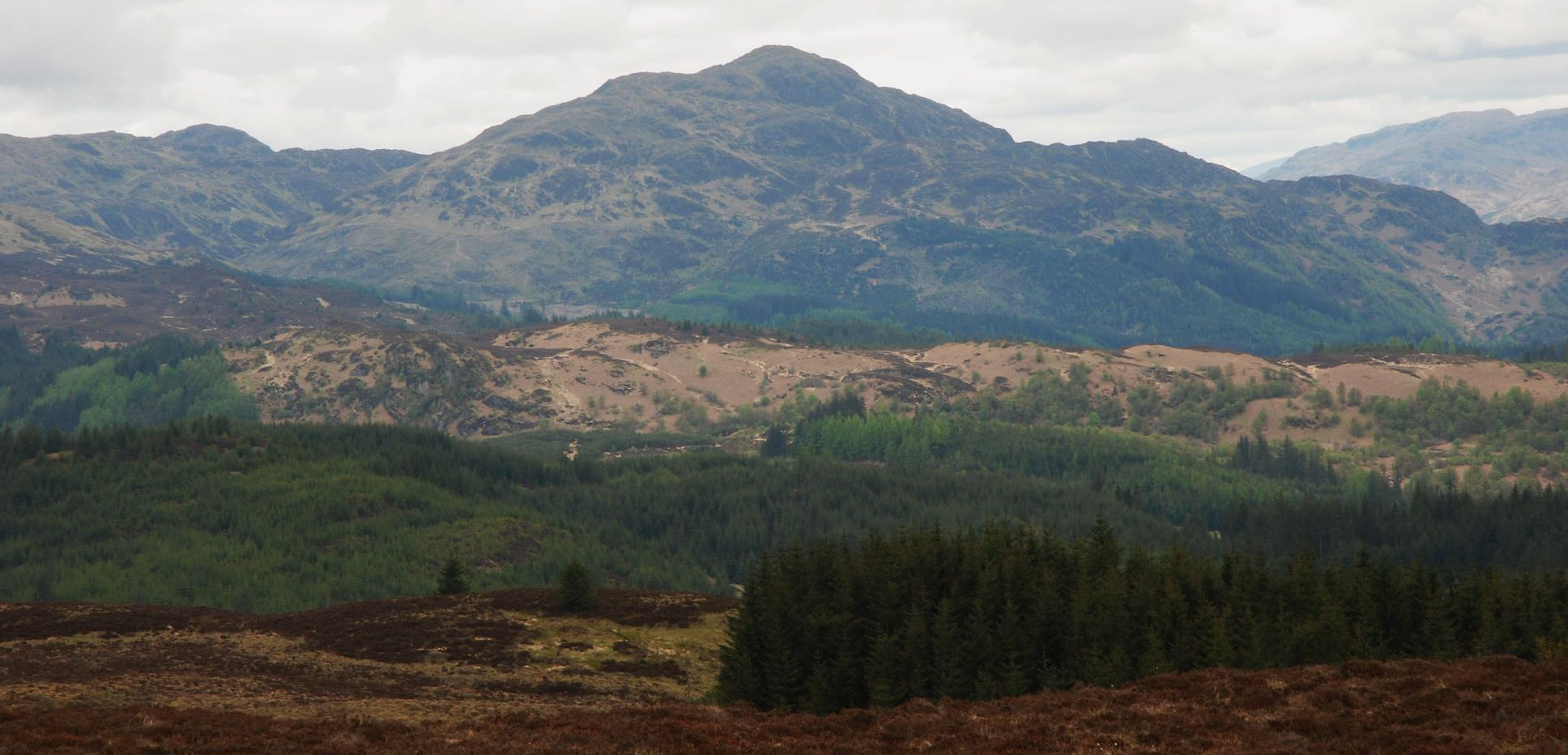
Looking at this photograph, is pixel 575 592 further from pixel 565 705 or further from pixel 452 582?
pixel 565 705

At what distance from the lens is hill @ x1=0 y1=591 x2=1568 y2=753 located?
57.1 metres

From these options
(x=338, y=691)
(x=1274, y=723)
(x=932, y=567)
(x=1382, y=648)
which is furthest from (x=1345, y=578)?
(x=338, y=691)

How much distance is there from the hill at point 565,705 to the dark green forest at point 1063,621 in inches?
403

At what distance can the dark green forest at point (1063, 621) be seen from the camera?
87.7 metres

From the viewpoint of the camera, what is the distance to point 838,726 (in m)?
64.6

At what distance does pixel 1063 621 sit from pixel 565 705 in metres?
34.1

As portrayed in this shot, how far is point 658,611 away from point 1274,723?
68983mm

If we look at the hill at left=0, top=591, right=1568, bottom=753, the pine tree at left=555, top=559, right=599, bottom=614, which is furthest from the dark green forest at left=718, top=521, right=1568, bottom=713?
the pine tree at left=555, top=559, right=599, bottom=614

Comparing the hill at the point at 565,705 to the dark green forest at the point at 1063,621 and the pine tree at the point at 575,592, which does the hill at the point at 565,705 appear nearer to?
the dark green forest at the point at 1063,621

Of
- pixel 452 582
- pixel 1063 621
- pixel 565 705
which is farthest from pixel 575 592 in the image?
pixel 1063 621

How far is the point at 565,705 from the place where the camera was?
8462 cm

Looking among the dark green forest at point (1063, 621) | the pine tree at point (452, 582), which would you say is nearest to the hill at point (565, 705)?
the dark green forest at point (1063, 621)

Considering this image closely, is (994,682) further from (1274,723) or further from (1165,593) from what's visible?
(1274,723)

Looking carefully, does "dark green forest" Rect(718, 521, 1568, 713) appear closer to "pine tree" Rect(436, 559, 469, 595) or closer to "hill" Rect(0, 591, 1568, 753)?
"hill" Rect(0, 591, 1568, 753)
